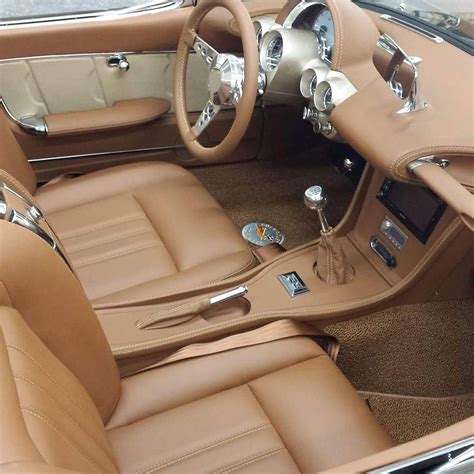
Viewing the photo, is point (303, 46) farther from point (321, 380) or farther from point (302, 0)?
point (321, 380)

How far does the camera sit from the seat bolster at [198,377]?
3.19 feet

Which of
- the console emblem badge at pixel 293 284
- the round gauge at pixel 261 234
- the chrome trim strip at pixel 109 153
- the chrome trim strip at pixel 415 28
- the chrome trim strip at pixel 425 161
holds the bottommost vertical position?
the round gauge at pixel 261 234

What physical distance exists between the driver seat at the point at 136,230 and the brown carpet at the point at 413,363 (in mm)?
354

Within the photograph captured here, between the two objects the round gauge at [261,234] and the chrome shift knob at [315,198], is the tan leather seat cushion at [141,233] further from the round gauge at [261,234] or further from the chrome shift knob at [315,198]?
the round gauge at [261,234]

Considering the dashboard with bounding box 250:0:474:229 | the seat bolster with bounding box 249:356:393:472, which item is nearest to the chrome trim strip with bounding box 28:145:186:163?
the dashboard with bounding box 250:0:474:229

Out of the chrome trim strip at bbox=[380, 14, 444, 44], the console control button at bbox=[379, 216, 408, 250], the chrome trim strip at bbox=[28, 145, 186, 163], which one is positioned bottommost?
the chrome trim strip at bbox=[28, 145, 186, 163]

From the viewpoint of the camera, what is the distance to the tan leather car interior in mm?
710

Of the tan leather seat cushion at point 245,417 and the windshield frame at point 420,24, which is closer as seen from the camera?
the tan leather seat cushion at point 245,417

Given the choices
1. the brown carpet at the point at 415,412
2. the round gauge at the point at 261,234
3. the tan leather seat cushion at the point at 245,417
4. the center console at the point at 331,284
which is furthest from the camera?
the round gauge at the point at 261,234

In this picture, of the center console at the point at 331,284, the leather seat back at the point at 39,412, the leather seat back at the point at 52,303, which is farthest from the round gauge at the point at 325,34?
the leather seat back at the point at 39,412

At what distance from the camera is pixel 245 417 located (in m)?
0.96

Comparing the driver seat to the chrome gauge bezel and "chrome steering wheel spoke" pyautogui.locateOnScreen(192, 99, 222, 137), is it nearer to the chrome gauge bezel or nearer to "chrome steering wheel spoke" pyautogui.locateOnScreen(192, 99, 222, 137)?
"chrome steering wheel spoke" pyautogui.locateOnScreen(192, 99, 222, 137)

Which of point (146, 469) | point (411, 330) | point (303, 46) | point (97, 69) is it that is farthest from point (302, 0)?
point (146, 469)

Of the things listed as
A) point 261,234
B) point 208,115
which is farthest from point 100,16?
point 261,234
